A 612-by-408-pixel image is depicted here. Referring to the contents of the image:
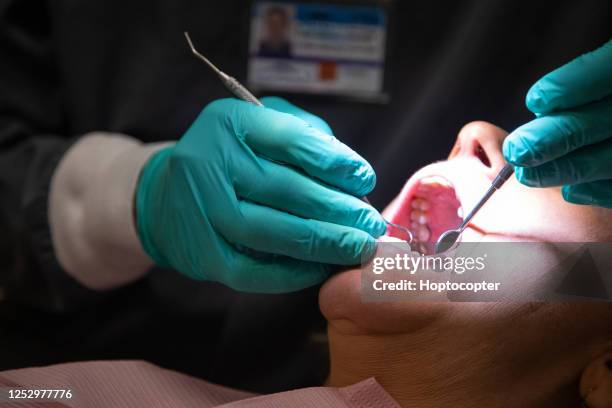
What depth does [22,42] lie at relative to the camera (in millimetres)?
1877

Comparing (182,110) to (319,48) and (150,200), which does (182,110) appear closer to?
(150,200)

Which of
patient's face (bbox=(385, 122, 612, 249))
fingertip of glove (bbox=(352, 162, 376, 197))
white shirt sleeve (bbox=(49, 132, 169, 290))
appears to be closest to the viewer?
patient's face (bbox=(385, 122, 612, 249))

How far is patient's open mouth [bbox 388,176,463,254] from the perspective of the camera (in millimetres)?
1245

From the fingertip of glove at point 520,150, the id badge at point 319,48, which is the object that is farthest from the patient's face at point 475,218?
the id badge at point 319,48

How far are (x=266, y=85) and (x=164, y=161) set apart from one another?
0.35m

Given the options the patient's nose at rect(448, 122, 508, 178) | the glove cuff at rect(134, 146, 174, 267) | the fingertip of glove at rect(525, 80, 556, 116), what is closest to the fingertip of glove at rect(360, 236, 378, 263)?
the patient's nose at rect(448, 122, 508, 178)

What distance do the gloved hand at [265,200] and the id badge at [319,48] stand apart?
0.80 ft

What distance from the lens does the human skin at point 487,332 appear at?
112cm

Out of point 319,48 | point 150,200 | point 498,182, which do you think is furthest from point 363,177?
point 150,200

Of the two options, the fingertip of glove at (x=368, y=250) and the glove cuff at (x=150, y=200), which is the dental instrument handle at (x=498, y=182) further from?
the glove cuff at (x=150, y=200)

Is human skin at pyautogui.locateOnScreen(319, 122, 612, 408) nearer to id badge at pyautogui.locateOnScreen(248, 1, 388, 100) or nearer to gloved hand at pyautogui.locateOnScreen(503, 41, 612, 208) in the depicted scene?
gloved hand at pyautogui.locateOnScreen(503, 41, 612, 208)

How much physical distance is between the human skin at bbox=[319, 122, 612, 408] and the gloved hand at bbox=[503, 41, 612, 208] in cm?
9

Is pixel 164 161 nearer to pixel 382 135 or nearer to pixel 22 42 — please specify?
pixel 382 135

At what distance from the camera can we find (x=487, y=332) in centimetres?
112
